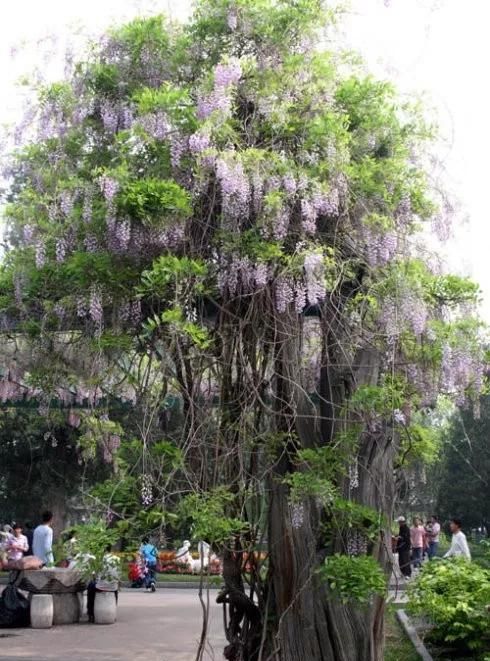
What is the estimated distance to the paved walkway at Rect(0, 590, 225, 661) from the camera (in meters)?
9.97

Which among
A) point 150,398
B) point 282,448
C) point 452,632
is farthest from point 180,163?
point 452,632

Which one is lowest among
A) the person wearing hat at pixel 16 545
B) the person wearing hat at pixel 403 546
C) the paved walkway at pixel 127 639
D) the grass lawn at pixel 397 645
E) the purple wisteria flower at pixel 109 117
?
the paved walkway at pixel 127 639

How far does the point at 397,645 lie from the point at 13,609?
514cm

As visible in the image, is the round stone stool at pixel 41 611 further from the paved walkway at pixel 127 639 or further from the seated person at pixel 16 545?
the seated person at pixel 16 545

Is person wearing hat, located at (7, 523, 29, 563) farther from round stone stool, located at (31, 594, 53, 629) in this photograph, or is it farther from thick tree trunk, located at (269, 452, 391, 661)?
thick tree trunk, located at (269, 452, 391, 661)

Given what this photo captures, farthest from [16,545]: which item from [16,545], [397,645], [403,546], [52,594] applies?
[397,645]

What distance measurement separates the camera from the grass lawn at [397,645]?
29.7ft

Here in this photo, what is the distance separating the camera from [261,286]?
7.16 meters

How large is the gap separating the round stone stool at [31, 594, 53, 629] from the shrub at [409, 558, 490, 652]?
5.76 meters

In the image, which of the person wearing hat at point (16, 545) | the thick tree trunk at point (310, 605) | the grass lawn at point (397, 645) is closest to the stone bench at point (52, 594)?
the person wearing hat at point (16, 545)

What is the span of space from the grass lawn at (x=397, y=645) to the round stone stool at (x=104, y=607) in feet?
12.1

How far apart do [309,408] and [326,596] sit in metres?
1.43

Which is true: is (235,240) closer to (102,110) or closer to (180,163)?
(180,163)

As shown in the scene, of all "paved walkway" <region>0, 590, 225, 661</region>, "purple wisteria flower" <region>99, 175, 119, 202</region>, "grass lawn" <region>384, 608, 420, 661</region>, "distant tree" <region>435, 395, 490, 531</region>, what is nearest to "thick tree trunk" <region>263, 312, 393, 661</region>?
"grass lawn" <region>384, 608, 420, 661</region>
